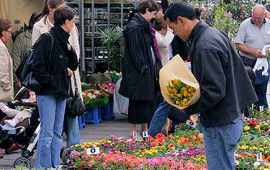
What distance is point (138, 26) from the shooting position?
282 inches

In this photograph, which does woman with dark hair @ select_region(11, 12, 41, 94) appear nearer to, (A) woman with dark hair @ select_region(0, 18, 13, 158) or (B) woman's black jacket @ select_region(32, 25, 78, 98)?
(A) woman with dark hair @ select_region(0, 18, 13, 158)

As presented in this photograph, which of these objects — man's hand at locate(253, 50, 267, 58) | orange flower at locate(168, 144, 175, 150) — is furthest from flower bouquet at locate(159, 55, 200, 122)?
man's hand at locate(253, 50, 267, 58)

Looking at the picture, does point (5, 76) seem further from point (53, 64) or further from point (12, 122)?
point (53, 64)

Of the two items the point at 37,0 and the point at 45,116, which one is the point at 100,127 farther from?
the point at 45,116

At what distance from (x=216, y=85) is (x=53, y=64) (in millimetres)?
2464

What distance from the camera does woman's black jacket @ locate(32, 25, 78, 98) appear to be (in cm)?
535

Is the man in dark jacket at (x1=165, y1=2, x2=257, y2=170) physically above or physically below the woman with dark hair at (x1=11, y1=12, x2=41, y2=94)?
above

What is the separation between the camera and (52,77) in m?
5.44

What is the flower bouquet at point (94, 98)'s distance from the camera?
8.52 metres

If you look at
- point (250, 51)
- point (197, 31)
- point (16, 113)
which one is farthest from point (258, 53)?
point (197, 31)

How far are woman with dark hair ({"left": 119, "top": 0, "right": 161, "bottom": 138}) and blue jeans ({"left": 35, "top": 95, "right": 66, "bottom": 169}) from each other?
1.65 m

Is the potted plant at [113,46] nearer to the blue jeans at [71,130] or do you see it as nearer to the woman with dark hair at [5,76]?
the woman with dark hair at [5,76]

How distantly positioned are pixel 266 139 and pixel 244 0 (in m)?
8.22

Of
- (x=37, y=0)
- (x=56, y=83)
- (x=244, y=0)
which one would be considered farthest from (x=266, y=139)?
(x=244, y=0)
